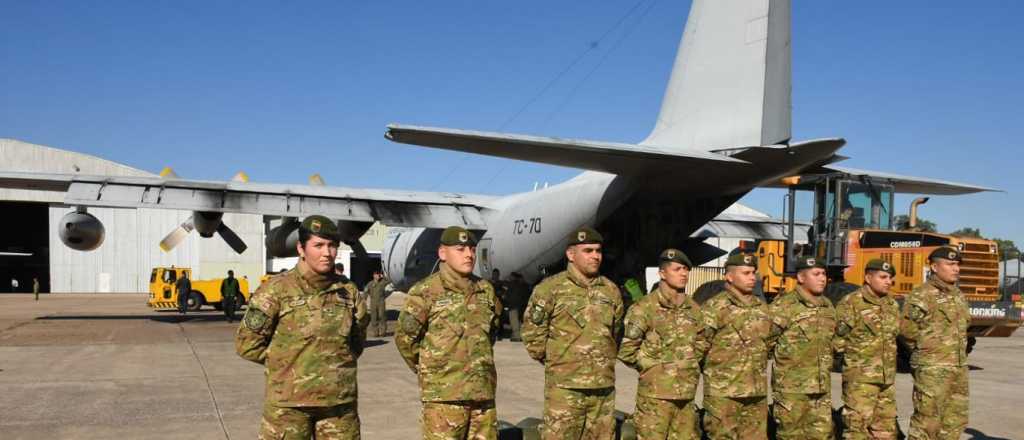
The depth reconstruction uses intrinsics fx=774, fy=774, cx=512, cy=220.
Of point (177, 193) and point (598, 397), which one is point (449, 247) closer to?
point (598, 397)

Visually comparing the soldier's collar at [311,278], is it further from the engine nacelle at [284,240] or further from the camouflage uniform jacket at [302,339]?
the engine nacelle at [284,240]

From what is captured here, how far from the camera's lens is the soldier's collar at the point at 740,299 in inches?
244

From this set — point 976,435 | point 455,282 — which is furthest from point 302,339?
point 976,435

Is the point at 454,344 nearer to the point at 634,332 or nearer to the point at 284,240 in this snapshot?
the point at 634,332

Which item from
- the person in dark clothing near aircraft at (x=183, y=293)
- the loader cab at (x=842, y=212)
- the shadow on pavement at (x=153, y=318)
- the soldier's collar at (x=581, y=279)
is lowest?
the shadow on pavement at (x=153, y=318)

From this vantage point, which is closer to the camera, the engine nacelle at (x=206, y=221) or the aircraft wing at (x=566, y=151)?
the aircraft wing at (x=566, y=151)

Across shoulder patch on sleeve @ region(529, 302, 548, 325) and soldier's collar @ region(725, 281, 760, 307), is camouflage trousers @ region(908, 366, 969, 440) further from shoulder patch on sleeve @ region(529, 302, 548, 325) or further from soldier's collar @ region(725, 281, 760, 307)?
shoulder patch on sleeve @ region(529, 302, 548, 325)

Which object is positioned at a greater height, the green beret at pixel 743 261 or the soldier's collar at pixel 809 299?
the green beret at pixel 743 261

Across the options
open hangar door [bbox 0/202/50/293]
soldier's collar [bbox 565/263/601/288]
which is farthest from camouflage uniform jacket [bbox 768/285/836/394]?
open hangar door [bbox 0/202/50/293]

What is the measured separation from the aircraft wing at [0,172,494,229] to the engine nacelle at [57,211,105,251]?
0.83m

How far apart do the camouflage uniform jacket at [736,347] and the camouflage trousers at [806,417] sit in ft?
1.20

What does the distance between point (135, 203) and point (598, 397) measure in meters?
14.9

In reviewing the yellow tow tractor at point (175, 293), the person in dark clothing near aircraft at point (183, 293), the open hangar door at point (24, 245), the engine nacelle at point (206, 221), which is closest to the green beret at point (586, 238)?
the engine nacelle at point (206, 221)

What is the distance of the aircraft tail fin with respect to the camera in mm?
11758
